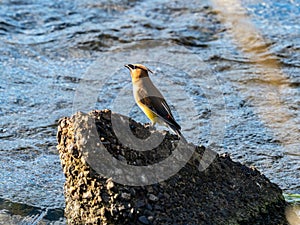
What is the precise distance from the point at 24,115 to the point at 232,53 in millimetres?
3611

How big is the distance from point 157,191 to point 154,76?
523cm

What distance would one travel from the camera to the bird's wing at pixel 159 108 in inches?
245

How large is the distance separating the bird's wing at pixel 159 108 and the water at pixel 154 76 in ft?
4.08

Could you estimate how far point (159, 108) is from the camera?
6.30m

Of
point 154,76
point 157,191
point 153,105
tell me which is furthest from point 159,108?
point 154,76

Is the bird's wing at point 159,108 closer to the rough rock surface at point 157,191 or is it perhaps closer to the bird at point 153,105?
the bird at point 153,105

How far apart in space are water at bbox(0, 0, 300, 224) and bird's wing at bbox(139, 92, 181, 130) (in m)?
1.24

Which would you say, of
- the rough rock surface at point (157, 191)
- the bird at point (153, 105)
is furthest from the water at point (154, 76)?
the bird at point (153, 105)

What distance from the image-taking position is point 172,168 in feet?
18.3

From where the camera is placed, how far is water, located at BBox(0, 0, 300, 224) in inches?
303

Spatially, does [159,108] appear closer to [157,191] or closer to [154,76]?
[157,191]

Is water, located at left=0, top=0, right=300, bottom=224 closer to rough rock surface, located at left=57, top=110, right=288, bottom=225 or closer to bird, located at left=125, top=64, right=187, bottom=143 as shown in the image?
rough rock surface, located at left=57, top=110, right=288, bottom=225

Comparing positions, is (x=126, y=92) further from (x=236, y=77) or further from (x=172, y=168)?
(x=172, y=168)

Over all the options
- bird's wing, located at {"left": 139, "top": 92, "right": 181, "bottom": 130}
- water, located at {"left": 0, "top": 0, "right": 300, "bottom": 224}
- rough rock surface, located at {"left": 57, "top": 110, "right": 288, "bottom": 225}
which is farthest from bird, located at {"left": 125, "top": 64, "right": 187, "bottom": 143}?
water, located at {"left": 0, "top": 0, "right": 300, "bottom": 224}
